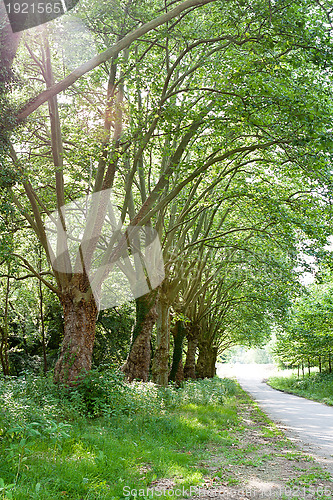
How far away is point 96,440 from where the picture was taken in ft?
20.8

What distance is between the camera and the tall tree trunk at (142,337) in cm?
1372

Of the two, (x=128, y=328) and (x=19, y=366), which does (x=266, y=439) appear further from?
(x=19, y=366)

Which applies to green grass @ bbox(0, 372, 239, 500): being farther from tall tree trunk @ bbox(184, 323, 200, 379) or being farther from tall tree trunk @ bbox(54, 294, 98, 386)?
tall tree trunk @ bbox(184, 323, 200, 379)

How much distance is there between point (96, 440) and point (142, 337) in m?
7.58

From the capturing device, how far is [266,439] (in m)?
Result: 9.43

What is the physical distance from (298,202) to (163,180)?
5053 mm

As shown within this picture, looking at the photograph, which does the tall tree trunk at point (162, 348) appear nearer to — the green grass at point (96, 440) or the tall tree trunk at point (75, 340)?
the green grass at point (96, 440)

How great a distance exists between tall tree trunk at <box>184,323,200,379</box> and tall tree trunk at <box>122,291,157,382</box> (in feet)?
29.2

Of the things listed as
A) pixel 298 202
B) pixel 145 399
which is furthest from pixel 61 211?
pixel 298 202

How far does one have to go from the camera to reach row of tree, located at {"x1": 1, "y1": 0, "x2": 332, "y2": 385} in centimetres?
727

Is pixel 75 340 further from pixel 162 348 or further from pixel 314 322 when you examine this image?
pixel 314 322

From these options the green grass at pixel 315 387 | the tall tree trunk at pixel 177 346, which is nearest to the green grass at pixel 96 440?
the tall tree trunk at pixel 177 346

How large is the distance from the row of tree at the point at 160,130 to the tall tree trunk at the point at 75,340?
0.12 ft

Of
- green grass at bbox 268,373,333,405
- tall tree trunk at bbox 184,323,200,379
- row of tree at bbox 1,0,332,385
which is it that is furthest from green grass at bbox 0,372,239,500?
green grass at bbox 268,373,333,405
